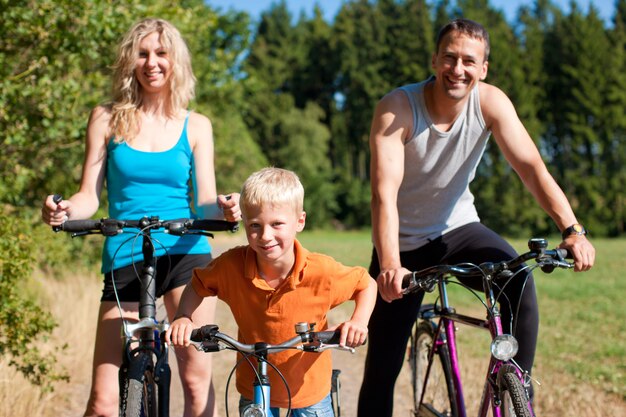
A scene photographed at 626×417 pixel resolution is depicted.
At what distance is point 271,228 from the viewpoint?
3053mm

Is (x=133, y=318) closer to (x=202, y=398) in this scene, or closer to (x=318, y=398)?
(x=202, y=398)

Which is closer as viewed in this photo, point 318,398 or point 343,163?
point 318,398

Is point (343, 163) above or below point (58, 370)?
above

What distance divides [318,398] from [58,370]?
4018 millimetres

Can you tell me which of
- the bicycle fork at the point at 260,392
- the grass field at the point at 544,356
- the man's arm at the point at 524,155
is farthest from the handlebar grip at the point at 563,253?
the grass field at the point at 544,356

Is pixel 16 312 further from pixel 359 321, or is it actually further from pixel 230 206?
pixel 359 321

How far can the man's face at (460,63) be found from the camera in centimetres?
380

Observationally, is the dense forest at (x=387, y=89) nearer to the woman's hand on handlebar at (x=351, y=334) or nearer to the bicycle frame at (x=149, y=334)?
the bicycle frame at (x=149, y=334)

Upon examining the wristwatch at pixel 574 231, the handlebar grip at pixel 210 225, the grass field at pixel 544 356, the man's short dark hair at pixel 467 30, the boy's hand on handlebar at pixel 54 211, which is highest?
the man's short dark hair at pixel 467 30

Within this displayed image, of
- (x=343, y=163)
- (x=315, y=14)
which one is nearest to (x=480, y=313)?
(x=343, y=163)

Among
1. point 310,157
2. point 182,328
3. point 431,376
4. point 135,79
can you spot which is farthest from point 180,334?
point 310,157

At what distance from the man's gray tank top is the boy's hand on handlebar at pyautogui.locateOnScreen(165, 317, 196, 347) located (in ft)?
5.48

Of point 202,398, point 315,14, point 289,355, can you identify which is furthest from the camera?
point 315,14

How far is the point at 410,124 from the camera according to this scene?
3994 millimetres
